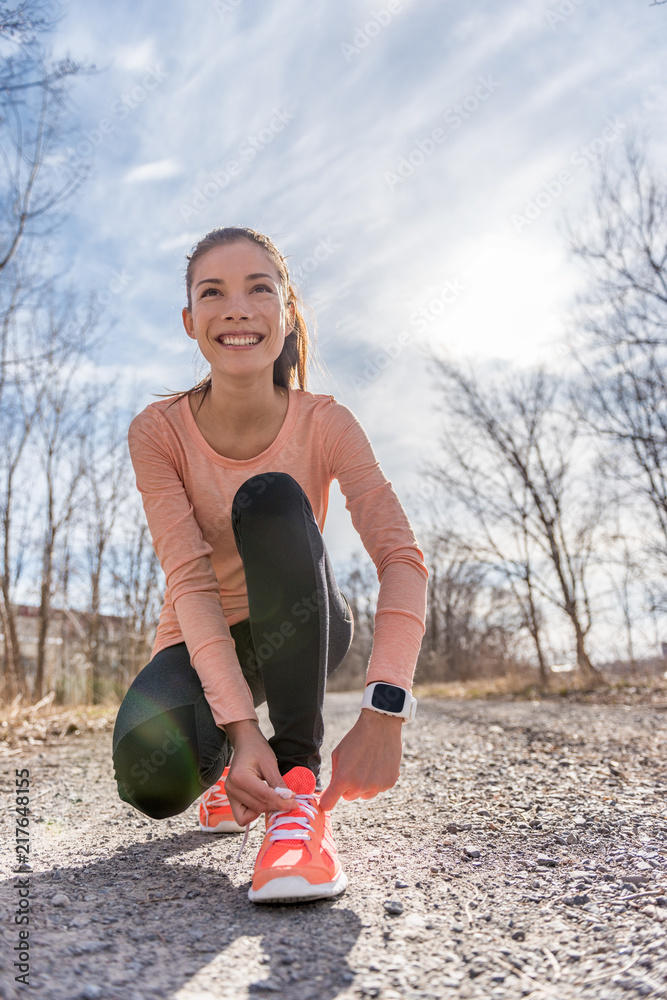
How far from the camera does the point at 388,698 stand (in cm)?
125

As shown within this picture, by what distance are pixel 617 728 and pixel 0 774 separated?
11.6 feet

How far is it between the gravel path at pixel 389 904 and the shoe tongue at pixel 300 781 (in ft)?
0.63

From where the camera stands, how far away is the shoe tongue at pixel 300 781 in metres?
1.32

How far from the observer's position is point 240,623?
180cm

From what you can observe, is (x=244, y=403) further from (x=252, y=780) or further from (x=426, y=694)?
(x=426, y=694)

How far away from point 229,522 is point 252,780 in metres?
0.78

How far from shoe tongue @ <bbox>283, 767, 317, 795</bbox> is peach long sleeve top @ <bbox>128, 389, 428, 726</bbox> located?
162 mm

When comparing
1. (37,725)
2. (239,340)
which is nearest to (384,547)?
(239,340)

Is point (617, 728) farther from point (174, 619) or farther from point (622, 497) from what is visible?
point (622, 497)

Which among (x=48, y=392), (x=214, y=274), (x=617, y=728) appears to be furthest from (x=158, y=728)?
(x=48, y=392)

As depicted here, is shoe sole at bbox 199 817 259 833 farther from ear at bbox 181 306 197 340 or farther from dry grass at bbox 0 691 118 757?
dry grass at bbox 0 691 118 757

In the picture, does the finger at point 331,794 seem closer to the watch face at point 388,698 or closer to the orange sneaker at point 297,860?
the orange sneaker at point 297,860

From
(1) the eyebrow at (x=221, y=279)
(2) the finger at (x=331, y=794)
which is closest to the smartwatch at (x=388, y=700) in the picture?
(2) the finger at (x=331, y=794)

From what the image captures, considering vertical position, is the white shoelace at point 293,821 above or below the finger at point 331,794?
below
